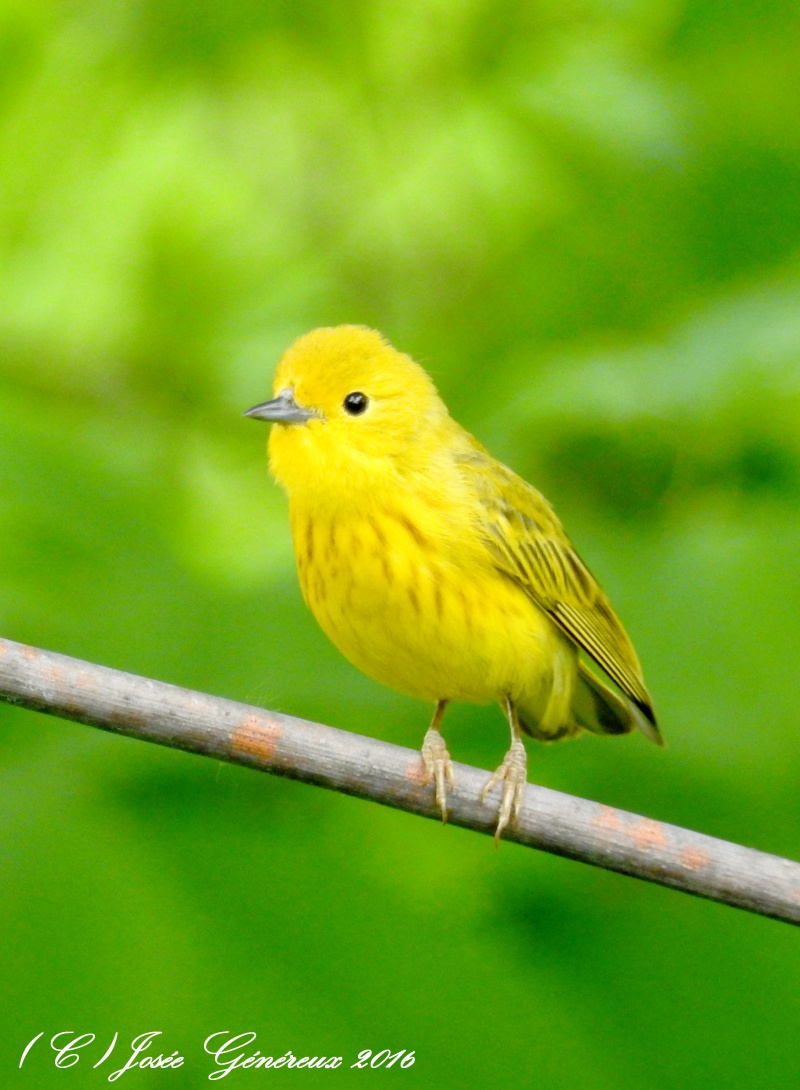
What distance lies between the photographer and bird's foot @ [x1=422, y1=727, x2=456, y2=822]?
2604 millimetres

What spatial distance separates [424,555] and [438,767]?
0.68 meters

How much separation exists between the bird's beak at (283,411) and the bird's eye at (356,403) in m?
0.11

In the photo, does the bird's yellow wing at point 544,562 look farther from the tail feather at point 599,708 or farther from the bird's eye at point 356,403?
the bird's eye at point 356,403

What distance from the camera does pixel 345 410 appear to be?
11.1 feet

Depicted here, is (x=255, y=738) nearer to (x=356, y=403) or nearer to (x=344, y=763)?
(x=344, y=763)

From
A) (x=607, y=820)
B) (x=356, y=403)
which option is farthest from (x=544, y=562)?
(x=607, y=820)

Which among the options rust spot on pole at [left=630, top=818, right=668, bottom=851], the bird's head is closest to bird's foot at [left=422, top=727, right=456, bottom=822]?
rust spot on pole at [left=630, top=818, right=668, bottom=851]

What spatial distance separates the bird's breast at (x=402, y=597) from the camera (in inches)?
127

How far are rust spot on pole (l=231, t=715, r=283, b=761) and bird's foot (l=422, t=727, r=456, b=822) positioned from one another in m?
0.29

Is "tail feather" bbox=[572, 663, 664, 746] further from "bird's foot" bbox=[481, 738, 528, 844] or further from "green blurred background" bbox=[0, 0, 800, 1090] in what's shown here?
"bird's foot" bbox=[481, 738, 528, 844]

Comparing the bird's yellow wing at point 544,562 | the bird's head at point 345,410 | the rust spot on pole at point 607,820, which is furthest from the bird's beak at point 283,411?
the rust spot on pole at point 607,820

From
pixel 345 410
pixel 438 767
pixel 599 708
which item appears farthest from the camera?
pixel 599 708

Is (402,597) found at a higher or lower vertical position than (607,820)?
higher

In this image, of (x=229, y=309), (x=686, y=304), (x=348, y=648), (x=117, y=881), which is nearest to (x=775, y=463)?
(x=686, y=304)
